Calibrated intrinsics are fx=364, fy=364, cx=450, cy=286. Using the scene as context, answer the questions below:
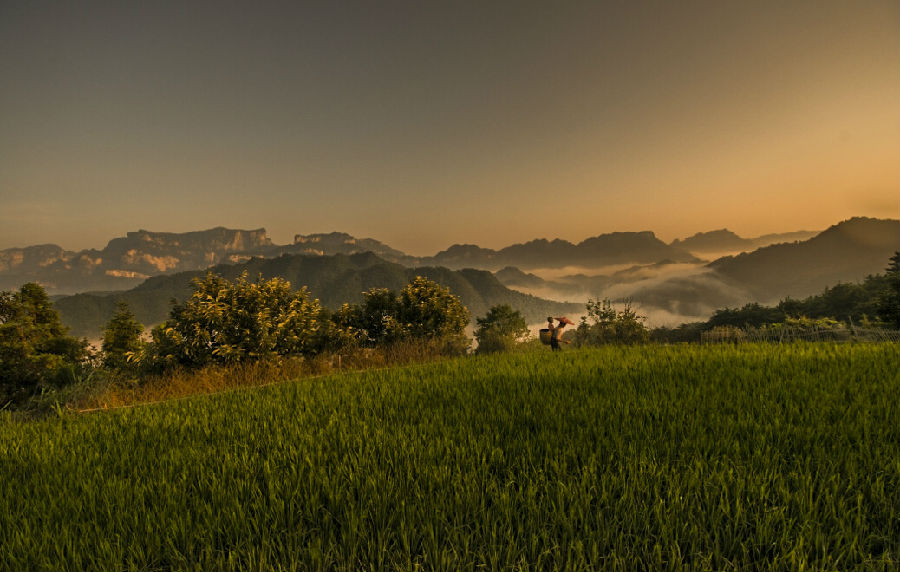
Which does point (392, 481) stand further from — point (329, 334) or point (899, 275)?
point (899, 275)

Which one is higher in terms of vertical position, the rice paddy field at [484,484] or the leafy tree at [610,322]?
the rice paddy field at [484,484]

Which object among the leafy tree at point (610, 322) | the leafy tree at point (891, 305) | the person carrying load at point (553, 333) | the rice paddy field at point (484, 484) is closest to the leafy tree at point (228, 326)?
the rice paddy field at point (484, 484)

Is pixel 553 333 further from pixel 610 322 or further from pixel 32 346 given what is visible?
pixel 32 346

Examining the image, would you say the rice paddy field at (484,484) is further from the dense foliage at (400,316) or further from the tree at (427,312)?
the tree at (427,312)

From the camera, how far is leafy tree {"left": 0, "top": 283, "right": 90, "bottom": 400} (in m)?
20.3

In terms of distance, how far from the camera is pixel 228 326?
1278cm

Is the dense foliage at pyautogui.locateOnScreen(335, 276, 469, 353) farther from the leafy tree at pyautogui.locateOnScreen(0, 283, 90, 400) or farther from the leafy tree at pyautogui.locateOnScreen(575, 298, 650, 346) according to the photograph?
the leafy tree at pyautogui.locateOnScreen(0, 283, 90, 400)

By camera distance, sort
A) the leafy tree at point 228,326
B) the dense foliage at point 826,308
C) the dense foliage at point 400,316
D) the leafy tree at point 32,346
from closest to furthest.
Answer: the leafy tree at point 228,326
the dense foliage at point 400,316
the leafy tree at point 32,346
the dense foliage at point 826,308

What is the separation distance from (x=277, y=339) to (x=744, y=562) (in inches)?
555

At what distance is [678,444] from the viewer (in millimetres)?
3441

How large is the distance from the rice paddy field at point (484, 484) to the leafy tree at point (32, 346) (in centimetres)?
1446

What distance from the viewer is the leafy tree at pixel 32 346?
20281 mm

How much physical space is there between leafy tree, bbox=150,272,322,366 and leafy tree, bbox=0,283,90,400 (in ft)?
15.0

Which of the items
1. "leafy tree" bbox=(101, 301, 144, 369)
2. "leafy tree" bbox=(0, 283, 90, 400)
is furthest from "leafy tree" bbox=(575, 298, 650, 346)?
"leafy tree" bbox=(101, 301, 144, 369)
